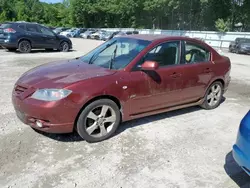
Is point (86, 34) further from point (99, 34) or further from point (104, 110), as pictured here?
point (104, 110)

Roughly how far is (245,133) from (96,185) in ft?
5.73

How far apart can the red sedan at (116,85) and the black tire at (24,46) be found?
10174mm

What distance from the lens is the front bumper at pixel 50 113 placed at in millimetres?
3455

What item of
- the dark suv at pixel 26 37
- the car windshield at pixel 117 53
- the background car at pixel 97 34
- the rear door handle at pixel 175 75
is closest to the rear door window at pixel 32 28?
the dark suv at pixel 26 37

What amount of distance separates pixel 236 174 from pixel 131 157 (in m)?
1.39

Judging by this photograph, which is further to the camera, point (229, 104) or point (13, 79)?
point (13, 79)

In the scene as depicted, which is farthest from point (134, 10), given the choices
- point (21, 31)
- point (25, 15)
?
point (21, 31)

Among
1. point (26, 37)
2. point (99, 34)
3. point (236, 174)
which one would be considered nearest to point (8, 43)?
point (26, 37)

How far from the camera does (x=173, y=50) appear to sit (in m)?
4.69

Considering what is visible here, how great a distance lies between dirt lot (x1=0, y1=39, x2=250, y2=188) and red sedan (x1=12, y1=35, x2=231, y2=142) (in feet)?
0.98

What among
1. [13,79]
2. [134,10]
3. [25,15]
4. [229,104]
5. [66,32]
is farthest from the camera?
[25,15]

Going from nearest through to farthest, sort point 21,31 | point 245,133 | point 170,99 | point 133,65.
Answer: point 245,133 → point 133,65 → point 170,99 → point 21,31

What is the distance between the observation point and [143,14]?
5694 centimetres

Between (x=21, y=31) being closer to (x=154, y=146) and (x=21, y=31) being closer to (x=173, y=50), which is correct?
(x=173, y=50)
